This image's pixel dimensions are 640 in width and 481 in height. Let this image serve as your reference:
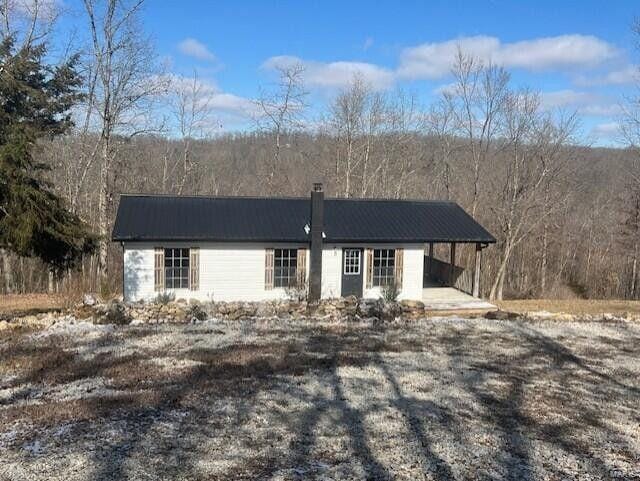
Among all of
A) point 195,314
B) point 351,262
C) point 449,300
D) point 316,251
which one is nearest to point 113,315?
point 195,314

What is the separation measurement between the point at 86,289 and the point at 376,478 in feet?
52.3

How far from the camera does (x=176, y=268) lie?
1733cm

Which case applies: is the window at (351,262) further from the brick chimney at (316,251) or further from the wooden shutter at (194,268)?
the wooden shutter at (194,268)

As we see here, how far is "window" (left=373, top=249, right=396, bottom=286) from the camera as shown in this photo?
60.6 ft

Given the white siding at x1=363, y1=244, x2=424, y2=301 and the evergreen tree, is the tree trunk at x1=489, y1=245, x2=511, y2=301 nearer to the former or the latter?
the white siding at x1=363, y1=244, x2=424, y2=301

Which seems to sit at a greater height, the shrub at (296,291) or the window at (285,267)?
the window at (285,267)

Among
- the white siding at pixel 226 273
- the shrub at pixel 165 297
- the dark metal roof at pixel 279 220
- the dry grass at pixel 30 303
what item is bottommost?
the dry grass at pixel 30 303

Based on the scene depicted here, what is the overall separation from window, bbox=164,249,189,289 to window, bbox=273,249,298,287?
106 inches

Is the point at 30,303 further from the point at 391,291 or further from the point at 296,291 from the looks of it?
the point at 391,291

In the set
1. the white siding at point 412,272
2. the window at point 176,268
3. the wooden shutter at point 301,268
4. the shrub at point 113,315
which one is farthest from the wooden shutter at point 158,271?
the white siding at point 412,272

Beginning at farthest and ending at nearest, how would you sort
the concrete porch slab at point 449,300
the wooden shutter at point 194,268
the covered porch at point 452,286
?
the covered porch at point 452,286, the wooden shutter at point 194,268, the concrete porch slab at point 449,300

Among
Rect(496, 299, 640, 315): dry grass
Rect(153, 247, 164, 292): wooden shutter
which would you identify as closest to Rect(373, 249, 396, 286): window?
Rect(496, 299, 640, 315): dry grass

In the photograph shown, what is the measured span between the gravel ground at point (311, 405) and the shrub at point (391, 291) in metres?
4.76

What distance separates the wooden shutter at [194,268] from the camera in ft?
56.8
